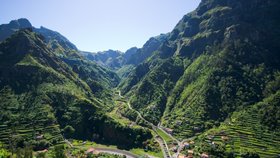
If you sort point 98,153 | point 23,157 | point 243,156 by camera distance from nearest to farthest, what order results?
point 23,157 → point 243,156 → point 98,153

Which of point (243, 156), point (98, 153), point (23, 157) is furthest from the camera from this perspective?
point (98, 153)

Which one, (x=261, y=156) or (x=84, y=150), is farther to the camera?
(x=84, y=150)

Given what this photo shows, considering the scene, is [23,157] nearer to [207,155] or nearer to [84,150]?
[84,150]

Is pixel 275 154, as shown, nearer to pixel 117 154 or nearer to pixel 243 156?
pixel 243 156

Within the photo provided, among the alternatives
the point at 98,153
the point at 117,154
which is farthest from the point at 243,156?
the point at 98,153

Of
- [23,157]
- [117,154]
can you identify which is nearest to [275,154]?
[117,154]

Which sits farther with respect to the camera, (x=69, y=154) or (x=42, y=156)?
(x=69, y=154)

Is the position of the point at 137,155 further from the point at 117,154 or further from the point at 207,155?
the point at 207,155
